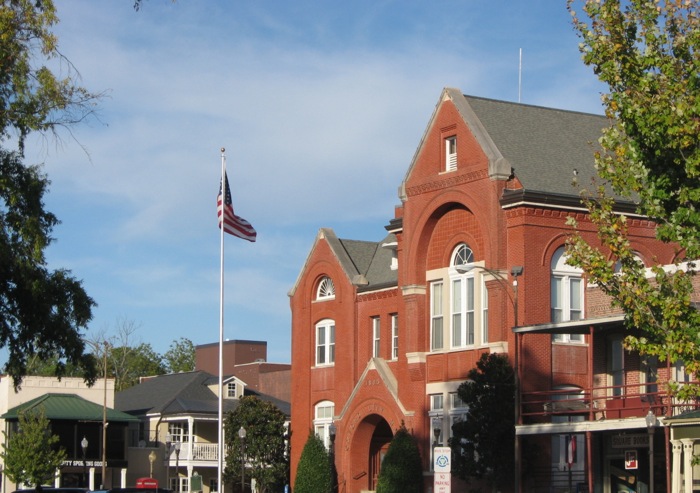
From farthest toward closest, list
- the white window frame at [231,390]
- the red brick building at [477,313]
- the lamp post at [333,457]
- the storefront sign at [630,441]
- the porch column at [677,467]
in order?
the white window frame at [231,390]
the lamp post at [333,457]
the red brick building at [477,313]
the storefront sign at [630,441]
the porch column at [677,467]

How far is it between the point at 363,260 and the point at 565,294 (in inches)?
556

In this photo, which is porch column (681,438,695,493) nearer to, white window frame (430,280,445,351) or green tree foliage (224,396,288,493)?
white window frame (430,280,445,351)

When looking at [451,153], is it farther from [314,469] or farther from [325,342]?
[314,469]

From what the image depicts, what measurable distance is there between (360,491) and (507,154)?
1610cm

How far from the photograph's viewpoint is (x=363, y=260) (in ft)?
188

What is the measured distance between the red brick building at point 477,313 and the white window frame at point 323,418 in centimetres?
8

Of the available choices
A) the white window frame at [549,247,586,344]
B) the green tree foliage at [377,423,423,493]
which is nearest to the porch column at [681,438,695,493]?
the white window frame at [549,247,586,344]

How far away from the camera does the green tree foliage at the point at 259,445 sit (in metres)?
62.4

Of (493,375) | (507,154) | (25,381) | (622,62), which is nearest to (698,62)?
(622,62)

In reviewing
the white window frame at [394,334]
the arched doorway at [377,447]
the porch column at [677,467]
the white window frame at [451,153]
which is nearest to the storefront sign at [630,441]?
the porch column at [677,467]

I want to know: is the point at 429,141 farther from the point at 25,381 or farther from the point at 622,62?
the point at 25,381

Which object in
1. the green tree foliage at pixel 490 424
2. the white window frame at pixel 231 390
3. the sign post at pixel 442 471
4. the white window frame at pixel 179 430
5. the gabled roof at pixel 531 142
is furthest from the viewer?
the white window frame at pixel 231 390

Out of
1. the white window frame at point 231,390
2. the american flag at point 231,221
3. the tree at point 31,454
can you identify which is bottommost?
the tree at point 31,454

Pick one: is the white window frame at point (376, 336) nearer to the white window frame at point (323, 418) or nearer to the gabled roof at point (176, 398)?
the white window frame at point (323, 418)
